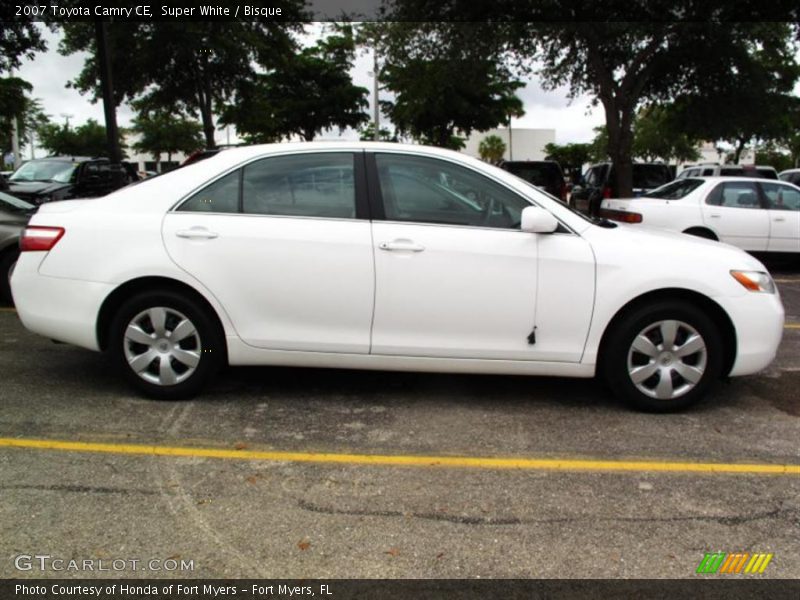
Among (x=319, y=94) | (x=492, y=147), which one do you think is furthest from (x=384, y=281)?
(x=492, y=147)

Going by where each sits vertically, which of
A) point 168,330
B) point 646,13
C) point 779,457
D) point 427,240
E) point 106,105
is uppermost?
point 646,13

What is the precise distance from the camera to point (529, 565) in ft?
9.02

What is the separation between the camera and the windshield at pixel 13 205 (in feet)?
24.7

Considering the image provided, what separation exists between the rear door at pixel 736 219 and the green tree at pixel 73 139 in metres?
52.1

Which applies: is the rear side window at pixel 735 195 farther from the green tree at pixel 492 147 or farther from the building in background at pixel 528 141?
the building in background at pixel 528 141

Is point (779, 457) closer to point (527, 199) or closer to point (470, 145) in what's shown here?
point (527, 199)

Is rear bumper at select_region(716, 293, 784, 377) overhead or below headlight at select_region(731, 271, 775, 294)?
below

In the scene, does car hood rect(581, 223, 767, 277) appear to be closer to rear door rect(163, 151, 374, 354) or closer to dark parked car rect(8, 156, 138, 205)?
rear door rect(163, 151, 374, 354)

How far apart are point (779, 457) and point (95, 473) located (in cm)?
366

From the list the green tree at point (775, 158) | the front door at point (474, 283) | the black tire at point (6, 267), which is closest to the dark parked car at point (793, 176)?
the front door at point (474, 283)

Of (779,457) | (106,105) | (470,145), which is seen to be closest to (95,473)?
(779,457)

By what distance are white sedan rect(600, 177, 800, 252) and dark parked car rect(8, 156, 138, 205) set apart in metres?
9.29

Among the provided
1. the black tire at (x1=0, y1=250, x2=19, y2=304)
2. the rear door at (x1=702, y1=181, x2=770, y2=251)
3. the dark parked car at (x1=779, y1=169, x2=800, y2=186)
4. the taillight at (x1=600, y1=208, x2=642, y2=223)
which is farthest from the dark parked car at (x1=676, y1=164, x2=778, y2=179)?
the black tire at (x1=0, y1=250, x2=19, y2=304)

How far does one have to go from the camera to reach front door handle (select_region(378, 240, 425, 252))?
4168mm
